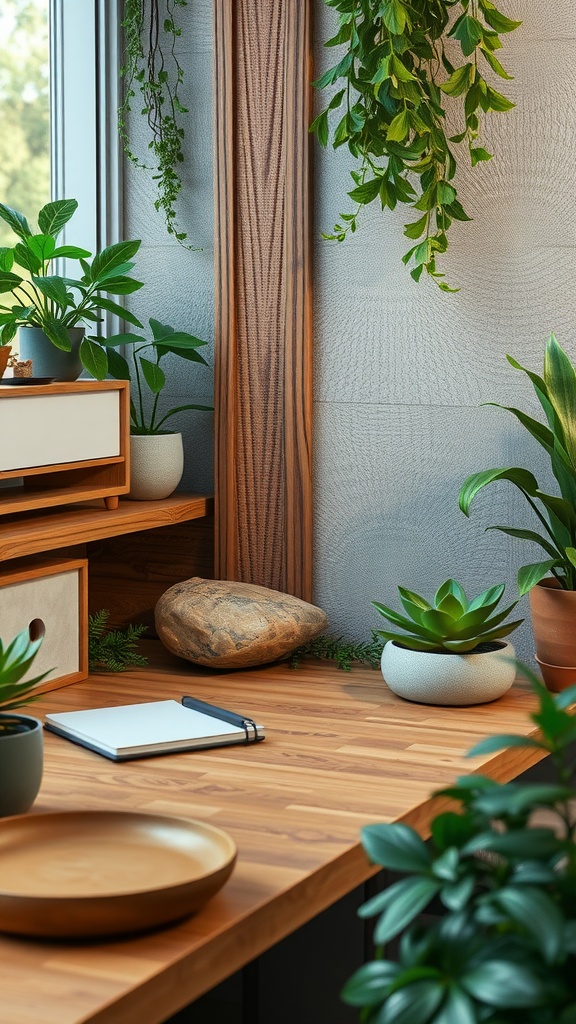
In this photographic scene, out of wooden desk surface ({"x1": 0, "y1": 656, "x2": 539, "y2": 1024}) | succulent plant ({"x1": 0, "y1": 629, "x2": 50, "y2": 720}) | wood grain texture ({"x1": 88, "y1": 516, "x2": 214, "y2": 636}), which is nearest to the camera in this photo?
wooden desk surface ({"x1": 0, "y1": 656, "x2": 539, "y2": 1024})

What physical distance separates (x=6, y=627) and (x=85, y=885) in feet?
2.92

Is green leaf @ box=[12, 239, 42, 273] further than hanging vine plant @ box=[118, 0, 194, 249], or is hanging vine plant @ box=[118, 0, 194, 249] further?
hanging vine plant @ box=[118, 0, 194, 249]

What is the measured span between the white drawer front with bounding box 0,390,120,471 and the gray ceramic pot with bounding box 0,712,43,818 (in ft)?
2.30

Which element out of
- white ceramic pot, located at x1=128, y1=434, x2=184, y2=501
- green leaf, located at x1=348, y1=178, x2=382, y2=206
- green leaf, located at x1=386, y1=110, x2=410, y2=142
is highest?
green leaf, located at x1=386, y1=110, x2=410, y2=142

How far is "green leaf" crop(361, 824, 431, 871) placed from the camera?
90cm

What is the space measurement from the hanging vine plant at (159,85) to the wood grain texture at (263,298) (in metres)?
0.11

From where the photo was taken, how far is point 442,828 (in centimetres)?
91

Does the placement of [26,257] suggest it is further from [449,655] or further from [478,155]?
[449,655]

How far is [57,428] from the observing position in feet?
7.02

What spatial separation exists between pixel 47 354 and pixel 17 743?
0.96 metres

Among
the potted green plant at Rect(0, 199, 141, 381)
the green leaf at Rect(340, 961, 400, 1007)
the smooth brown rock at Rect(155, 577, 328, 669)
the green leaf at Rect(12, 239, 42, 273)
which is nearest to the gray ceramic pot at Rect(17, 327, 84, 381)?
the potted green plant at Rect(0, 199, 141, 381)

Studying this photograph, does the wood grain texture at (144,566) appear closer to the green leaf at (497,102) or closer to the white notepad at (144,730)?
the white notepad at (144,730)

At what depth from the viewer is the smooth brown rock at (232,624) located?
2201mm

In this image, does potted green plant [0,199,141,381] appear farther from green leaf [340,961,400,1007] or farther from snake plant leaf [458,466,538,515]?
green leaf [340,961,400,1007]
